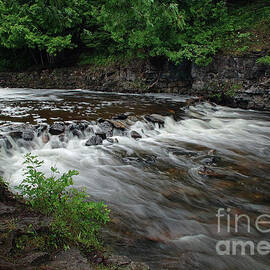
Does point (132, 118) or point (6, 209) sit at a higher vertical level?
point (132, 118)

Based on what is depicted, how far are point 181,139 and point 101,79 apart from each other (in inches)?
394

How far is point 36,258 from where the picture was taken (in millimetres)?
1818

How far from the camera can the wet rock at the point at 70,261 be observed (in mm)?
1835

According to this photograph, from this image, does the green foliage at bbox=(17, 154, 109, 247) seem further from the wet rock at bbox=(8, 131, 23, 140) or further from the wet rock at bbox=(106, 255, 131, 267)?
the wet rock at bbox=(8, 131, 23, 140)

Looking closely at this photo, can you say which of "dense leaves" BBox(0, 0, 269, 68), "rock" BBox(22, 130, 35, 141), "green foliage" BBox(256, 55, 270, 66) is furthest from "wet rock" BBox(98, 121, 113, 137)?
"green foliage" BBox(256, 55, 270, 66)

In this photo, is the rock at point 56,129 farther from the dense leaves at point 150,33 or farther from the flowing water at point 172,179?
the dense leaves at point 150,33

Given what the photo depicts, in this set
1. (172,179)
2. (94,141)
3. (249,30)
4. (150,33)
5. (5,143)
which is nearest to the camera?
(172,179)

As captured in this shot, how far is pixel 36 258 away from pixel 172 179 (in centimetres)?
A: 332

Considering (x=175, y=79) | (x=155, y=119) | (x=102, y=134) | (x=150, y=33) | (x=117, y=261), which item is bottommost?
(x=117, y=261)

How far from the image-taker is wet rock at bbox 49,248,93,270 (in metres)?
1.83

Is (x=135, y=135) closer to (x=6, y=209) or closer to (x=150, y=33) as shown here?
(x=6, y=209)

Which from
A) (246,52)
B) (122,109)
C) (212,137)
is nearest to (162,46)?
(246,52)

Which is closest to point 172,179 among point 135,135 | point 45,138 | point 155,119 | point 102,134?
point 135,135

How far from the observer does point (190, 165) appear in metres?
5.40
